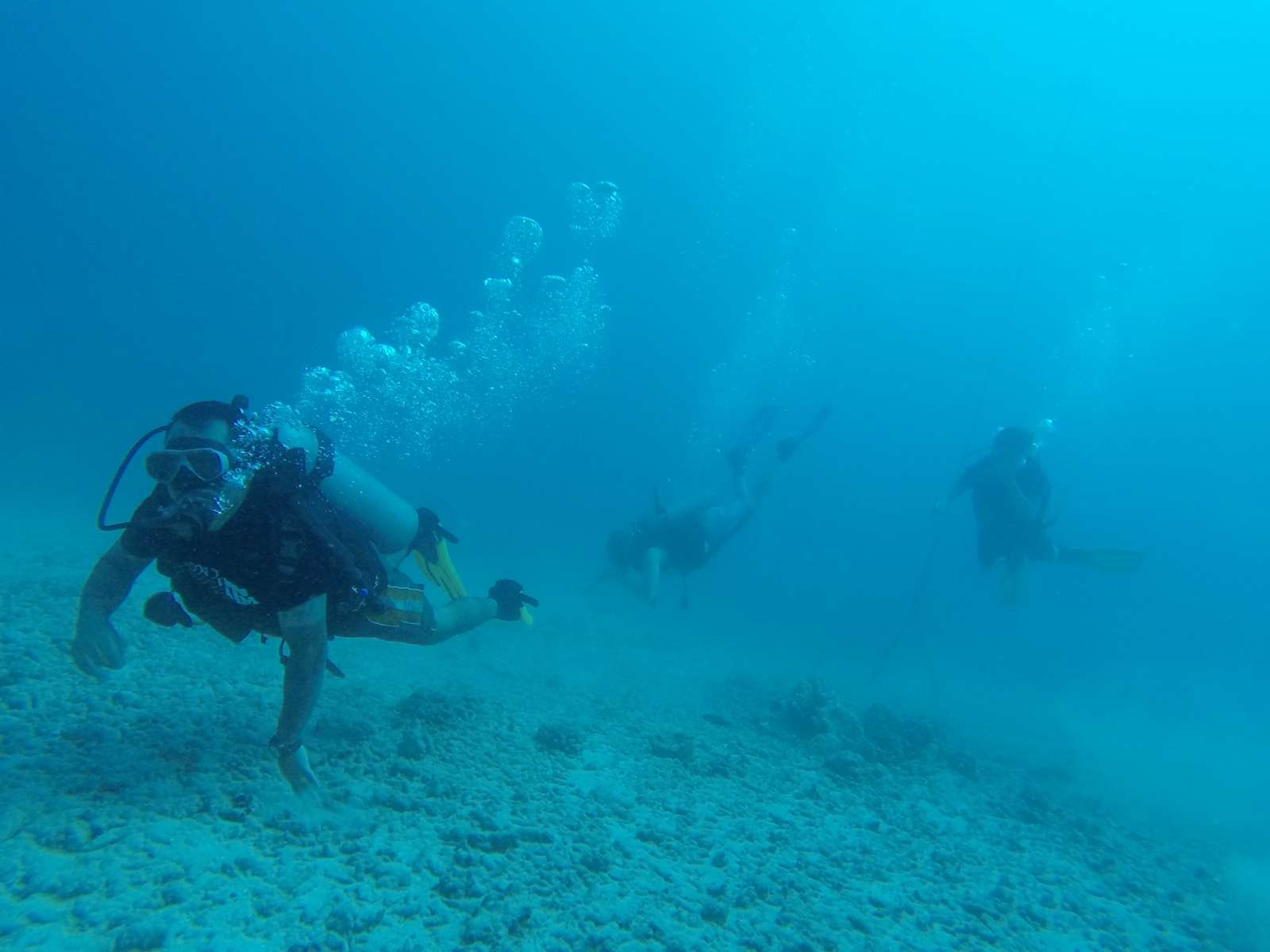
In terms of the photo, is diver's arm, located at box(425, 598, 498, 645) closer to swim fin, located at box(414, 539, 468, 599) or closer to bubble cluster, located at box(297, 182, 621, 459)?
swim fin, located at box(414, 539, 468, 599)

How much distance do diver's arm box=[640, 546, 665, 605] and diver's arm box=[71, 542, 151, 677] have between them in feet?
23.6

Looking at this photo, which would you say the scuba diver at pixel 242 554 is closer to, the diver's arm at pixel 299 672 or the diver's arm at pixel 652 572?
the diver's arm at pixel 299 672

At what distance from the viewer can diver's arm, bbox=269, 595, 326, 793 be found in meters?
2.81

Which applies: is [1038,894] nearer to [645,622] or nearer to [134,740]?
[134,740]

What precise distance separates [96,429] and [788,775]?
41800mm

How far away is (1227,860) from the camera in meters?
6.15

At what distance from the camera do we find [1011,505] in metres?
10.8

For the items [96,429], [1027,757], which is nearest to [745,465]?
[1027,757]

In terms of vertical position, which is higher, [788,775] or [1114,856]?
[1114,856]

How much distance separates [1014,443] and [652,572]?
21.8 ft

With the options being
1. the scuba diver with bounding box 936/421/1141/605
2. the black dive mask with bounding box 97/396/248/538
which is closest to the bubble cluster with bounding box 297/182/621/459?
the black dive mask with bounding box 97/396/248/538

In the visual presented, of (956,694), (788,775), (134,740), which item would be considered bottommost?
(134,740)

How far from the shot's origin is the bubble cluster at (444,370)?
58.7 ft

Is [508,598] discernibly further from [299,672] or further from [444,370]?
[444,370]
